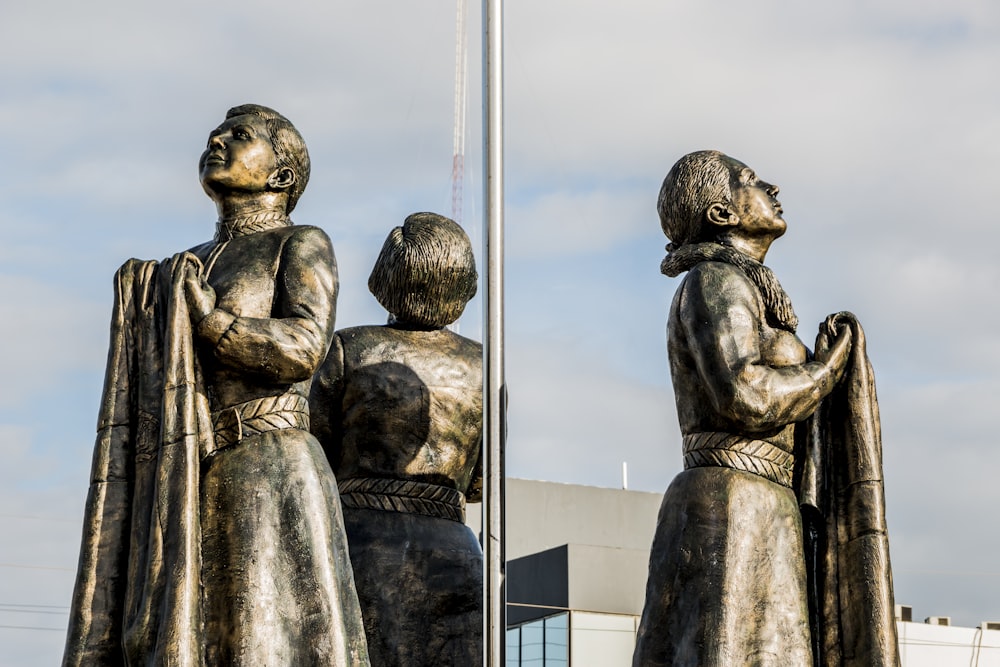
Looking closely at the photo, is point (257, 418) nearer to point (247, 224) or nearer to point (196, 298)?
point (196, 298)

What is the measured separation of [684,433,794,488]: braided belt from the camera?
9.11m

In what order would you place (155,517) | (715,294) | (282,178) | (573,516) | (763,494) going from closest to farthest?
(155,517) < (763,494) < (715,294) < (282,178) < (573,516)

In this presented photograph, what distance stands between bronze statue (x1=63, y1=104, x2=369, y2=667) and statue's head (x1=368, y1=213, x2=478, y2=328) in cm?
129

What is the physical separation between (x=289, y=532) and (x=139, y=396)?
3.02 ft

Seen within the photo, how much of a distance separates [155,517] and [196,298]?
3.14ft

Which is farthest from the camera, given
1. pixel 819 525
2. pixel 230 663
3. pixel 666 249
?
pixel 666 249

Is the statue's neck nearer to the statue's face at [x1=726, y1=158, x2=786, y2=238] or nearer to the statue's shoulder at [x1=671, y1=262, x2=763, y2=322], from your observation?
the statue's shoulder at [x1=671, y1=262, x2=763, y2=322]

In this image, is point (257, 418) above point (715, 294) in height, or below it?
below

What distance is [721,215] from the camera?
9727mm

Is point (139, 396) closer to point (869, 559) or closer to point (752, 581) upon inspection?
point (752, 581)

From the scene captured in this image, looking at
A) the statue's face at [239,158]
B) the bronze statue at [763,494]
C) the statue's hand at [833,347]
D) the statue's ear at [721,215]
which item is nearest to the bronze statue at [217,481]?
the statue's face at [239,158]

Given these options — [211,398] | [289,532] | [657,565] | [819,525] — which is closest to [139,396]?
[211,398]

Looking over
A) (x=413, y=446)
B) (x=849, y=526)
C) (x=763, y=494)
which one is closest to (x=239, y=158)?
(x=413, y=446)

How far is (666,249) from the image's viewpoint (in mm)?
9977
